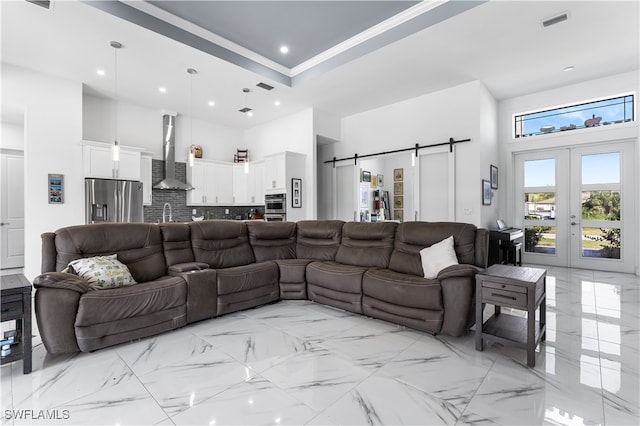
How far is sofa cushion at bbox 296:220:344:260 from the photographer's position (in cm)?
412

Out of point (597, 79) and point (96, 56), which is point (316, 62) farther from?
point (597, 79)

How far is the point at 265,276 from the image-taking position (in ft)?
11.8

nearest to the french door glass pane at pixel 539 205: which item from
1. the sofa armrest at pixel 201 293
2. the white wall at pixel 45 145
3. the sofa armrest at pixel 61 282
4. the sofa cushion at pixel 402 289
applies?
the sofa cushion at pixel 402 289

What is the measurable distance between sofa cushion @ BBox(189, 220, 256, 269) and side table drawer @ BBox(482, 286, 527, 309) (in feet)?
8.98

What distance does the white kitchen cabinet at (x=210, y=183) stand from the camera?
643 centimetres

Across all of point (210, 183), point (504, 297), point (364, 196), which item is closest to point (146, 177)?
point (210, 183)

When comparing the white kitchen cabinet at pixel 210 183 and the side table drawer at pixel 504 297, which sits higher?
the white kitchen cabinet at pixel 210 183

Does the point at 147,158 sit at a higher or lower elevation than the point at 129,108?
lower

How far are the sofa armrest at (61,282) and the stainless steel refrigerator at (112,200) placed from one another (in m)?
2.97

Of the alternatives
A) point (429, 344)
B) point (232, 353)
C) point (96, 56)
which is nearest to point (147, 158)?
point (96, 56)

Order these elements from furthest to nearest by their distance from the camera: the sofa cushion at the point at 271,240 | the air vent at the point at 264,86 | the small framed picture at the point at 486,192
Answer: the small framed picture at the point at 486,192, the air vent at the point at 264,86, the sofa cushion at the point at 271,240

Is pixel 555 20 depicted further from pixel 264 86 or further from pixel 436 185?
pixel 264 86

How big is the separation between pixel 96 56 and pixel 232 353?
4260mm

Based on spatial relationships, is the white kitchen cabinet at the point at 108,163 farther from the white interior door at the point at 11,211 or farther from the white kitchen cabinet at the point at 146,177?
the white interior door at the point at 11,211
